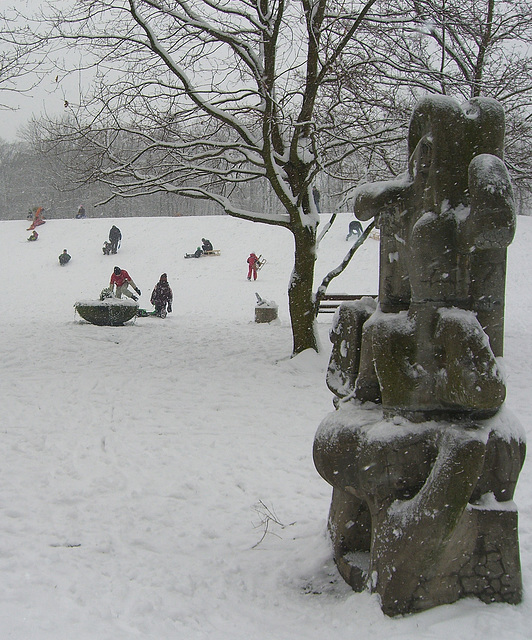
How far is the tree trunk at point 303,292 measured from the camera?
1079 cm

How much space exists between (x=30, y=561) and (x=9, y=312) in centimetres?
1972

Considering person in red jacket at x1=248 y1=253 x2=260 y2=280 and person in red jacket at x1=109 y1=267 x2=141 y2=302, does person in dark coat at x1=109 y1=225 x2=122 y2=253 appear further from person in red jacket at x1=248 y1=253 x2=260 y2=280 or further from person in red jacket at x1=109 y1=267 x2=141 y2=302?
person in red jacket at x1=109 y1=267 x2=141 y2=302

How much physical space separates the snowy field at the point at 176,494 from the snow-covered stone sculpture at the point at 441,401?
0.24 m

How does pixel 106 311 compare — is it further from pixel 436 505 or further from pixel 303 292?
pixel 436 505

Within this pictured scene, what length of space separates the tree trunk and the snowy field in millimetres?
390

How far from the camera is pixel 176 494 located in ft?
18.9

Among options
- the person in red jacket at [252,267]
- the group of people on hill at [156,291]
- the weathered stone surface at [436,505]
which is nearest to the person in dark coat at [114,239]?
the person in red jacket at [252,267]

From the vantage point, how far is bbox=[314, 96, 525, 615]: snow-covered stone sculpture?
10.7 feet

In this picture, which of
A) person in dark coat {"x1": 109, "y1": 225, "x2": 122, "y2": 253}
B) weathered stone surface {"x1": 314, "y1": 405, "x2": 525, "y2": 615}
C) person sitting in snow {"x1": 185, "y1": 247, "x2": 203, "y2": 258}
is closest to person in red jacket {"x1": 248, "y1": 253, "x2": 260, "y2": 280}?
person sitting in snow {"x1": 185, "y1": 247, "x2": 203, "y2": 258}

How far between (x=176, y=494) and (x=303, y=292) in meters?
5.84

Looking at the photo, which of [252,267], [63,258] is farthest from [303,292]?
[63,258]

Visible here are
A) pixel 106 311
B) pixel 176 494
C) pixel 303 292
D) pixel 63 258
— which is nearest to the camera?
pixel 176 494

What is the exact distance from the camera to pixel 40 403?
824cm

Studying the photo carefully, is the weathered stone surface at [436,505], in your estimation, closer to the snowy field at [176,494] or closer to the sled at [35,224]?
the snowy field at [176,494]
